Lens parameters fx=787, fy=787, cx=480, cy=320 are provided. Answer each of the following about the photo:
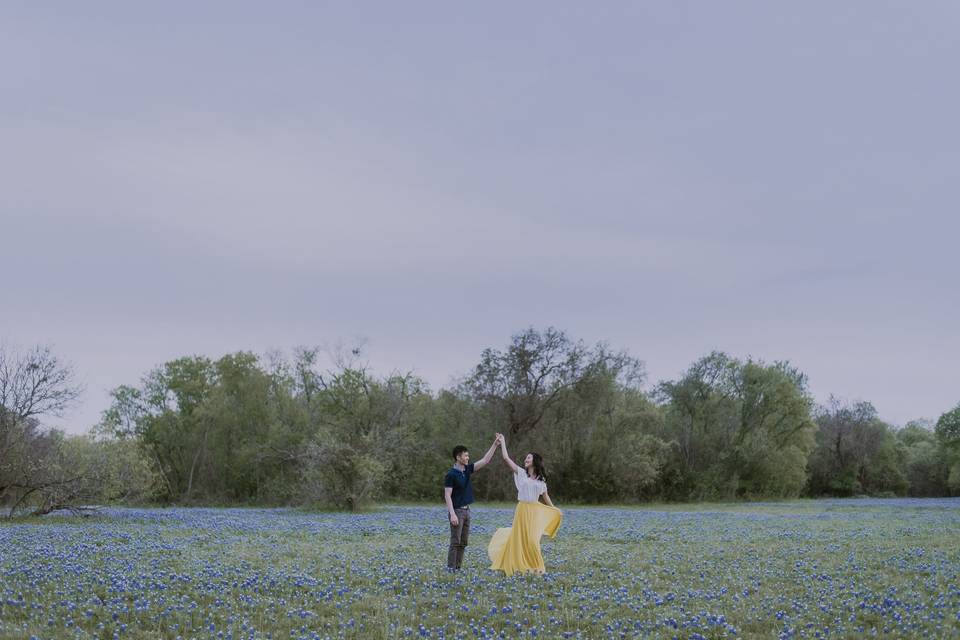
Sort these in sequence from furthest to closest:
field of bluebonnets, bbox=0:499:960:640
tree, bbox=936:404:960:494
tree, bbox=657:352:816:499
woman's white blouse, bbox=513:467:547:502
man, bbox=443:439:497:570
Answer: tree, bbox=936:404:960:494, tree, bbox=657:352:816:499, woman's white blouse, bbox=513:467:547:502, man, bbox=443:439:497:570, field of bluebonnets, bbox=0:499:960:640

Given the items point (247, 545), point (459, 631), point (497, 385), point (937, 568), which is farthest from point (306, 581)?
point (497, 385)

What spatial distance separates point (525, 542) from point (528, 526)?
288 mm

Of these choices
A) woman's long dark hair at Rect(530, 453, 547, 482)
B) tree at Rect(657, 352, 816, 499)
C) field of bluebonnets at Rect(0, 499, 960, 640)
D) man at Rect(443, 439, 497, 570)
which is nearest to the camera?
field of bluebonnets at Rect(0, 499, 960, 640)

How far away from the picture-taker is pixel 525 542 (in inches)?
Answer: 562

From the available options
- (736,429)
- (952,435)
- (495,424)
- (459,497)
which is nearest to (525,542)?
(459,497)

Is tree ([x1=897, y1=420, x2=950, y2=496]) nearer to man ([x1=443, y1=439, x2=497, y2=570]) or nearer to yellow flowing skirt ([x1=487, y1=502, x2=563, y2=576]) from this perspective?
yellow flowing skirt ([x1=487, y1=502, x2=563, y2=576])

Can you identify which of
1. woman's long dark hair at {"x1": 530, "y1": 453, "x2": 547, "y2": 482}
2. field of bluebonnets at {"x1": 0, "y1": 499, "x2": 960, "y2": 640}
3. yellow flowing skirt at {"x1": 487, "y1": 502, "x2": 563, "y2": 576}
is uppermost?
woman's long dark hair at {"x1": 530, "y1": 453, "x2": 547, "y2": 482}

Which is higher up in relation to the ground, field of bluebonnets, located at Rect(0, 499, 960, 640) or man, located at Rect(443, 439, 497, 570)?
man, located at Rect(443, 439, 497, 570)

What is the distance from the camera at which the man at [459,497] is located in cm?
1373

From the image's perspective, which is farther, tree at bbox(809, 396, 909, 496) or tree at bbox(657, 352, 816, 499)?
tree at bbox(809, 396, 909, 496)

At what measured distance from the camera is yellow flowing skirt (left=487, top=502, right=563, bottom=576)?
14.2 metres

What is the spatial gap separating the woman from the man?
745 millimetres

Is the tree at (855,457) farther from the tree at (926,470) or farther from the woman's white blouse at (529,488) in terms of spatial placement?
the woman's white blouse at (529,488)

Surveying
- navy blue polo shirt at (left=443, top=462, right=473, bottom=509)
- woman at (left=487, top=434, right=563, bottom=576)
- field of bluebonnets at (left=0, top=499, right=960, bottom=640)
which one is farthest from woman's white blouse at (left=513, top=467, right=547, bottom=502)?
field of bluebonnets at (left=0, top=499, right=960, bottom=640)
